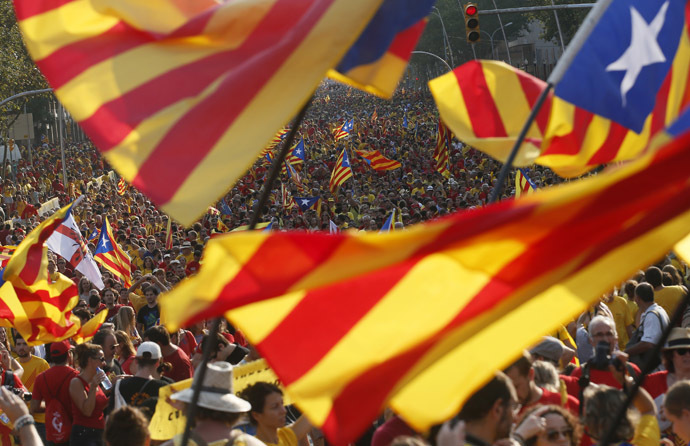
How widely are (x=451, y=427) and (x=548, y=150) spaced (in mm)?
2510

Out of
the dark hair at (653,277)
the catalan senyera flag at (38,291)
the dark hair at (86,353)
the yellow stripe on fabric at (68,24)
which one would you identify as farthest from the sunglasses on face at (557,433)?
the dark hair at (653,277)

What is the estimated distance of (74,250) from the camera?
14.4 m

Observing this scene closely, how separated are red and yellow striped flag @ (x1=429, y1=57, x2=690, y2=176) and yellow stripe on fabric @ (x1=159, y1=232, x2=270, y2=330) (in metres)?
2.91

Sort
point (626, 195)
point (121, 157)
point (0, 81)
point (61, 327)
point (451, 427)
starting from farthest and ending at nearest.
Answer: point (0, 81)
point (61, 327)
point (121, 157)
point (451, 427)
point (626, 195)

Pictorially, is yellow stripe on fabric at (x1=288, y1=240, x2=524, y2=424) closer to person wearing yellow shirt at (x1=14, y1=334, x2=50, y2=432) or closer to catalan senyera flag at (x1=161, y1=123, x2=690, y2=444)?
catalan senyera flag at (x1=161, y1=123, x2=690, y2=444)

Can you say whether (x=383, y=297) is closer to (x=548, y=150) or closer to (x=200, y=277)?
(x=200, y=277)

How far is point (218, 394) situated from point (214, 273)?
209 cm

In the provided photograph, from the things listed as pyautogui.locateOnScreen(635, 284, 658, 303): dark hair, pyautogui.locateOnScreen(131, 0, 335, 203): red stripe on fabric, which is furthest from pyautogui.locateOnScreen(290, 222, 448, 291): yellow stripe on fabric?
pyautogui.locateOnScreen(635, 284, 658, 303): dark hair

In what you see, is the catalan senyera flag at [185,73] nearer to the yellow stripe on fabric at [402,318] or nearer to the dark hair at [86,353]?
the yellow stripe on fabric at [402,318]

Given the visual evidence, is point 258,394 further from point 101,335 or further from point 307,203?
point 307,203

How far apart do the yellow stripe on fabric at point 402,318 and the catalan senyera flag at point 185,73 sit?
106cm

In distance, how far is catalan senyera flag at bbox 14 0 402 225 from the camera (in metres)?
4.20

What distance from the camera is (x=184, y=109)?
14.5 feet

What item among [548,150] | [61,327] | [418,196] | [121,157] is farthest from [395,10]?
[418,196]
